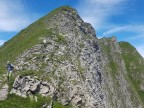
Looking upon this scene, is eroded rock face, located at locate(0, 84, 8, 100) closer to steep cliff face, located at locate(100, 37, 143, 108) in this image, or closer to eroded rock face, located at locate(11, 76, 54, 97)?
eroded rock face, located at locate(11, 76, 54, 97)

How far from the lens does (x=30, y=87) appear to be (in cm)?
5262

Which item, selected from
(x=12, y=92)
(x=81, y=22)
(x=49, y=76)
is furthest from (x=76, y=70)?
(x=81, y=22)

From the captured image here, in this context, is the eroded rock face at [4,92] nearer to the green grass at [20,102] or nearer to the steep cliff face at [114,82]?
the green grass at [20,102]

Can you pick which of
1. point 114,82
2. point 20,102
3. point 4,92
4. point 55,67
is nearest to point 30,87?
point 20,102

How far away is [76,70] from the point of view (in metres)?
69.6

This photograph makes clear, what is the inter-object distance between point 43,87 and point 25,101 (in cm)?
567

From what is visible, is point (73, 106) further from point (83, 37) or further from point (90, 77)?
point (83, 37)

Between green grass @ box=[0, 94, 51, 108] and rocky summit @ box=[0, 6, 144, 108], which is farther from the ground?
rocky summit @ box=[0, 6, 144, 108]

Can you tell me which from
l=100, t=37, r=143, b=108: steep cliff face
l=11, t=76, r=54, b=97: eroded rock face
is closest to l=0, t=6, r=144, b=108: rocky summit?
l=11, t=76, r=54, b=97: eroded rock face

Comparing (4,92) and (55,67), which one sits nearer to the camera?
(4,92)

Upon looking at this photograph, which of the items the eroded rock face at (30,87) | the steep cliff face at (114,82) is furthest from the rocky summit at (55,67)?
the steep cliff face at (114,82)

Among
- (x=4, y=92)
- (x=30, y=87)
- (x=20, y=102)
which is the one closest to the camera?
(x=20, y=102)

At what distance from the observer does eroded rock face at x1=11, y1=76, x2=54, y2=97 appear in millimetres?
51781

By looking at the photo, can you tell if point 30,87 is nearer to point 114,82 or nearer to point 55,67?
point 55,67
